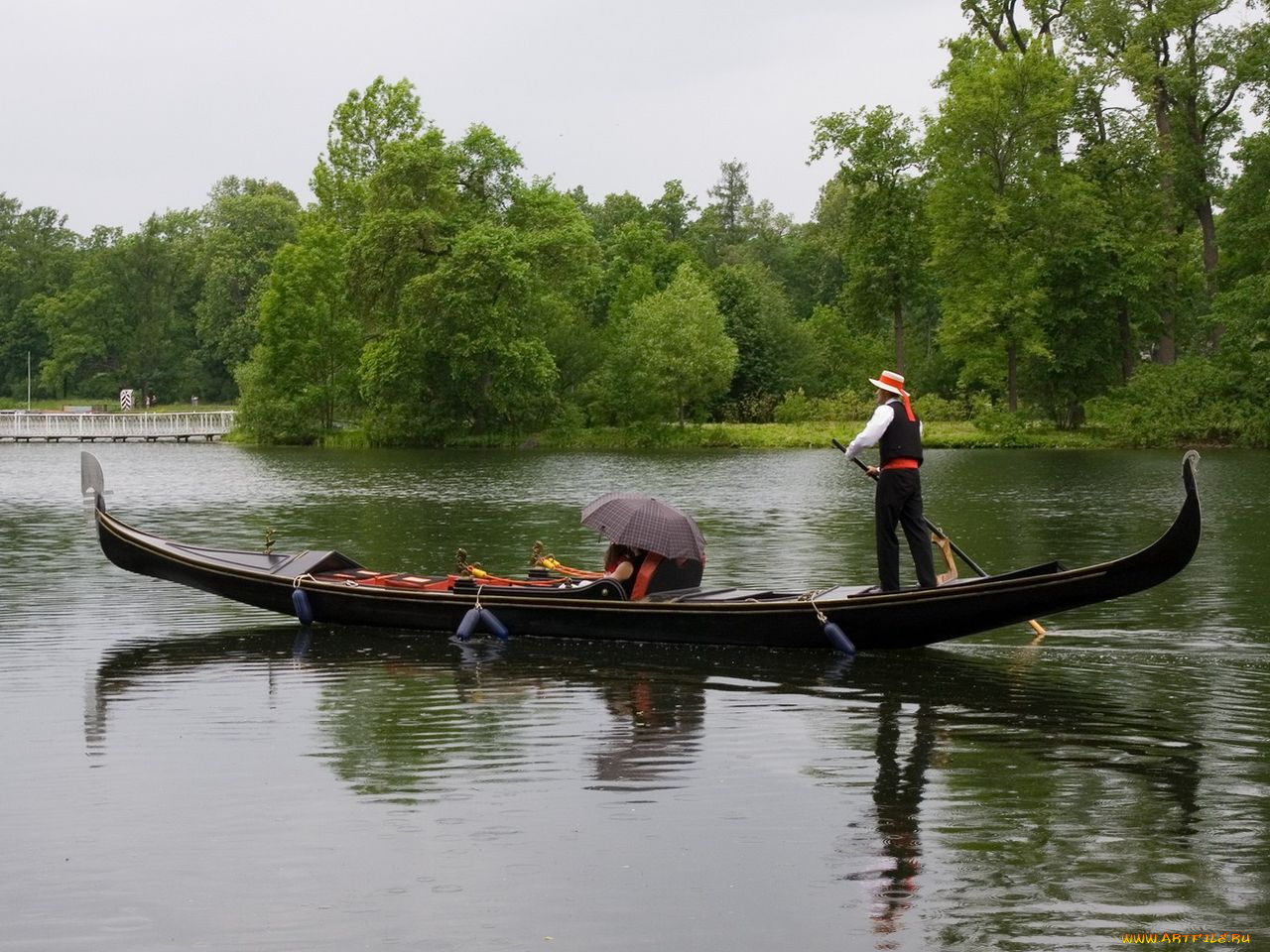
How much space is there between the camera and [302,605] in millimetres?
15703

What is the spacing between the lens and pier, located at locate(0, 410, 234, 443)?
8488 cm

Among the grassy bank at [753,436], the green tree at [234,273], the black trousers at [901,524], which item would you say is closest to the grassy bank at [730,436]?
the grassy bank at [753,436]

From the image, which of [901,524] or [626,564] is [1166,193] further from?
[626,564]

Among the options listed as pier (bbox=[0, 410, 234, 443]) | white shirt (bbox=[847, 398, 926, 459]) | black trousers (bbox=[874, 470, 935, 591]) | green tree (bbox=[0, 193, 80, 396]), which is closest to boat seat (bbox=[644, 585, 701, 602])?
black trousers (bbox=[874, 470, 935, 591])

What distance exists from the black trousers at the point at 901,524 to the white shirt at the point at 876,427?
0.53 meters

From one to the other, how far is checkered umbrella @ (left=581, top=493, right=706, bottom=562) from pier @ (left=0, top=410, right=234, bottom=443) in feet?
241

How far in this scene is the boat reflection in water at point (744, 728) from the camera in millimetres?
8820

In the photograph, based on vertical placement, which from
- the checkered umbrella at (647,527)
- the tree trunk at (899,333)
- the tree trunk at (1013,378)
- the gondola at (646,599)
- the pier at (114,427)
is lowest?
the gondola at (646,599)

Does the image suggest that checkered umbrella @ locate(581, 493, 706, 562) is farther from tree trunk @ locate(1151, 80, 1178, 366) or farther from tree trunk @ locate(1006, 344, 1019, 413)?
tree trunk @ locate(1151, 80, 1178, 366)

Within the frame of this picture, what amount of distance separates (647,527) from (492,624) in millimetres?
1824

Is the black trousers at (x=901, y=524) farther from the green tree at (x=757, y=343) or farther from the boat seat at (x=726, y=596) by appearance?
the green tree at (x=757, y=343)

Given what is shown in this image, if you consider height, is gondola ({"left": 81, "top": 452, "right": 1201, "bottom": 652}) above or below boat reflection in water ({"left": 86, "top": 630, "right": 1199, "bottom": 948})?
above

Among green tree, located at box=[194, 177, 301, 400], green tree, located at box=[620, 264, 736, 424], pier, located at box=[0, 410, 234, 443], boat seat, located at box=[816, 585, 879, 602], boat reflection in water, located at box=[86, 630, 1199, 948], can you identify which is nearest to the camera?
boat reflection in water, located at box=[86, 630, 1199, 948]

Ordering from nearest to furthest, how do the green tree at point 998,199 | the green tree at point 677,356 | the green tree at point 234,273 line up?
the green tree at point 998,199 < the green tree at point 677,356 < the green tree at point 234,273
